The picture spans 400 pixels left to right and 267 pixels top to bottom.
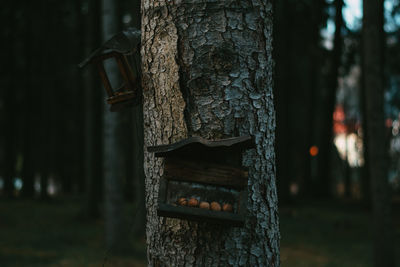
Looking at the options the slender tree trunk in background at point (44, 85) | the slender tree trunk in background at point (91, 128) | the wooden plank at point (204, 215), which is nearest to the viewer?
the wooden plank at point (204, 215)

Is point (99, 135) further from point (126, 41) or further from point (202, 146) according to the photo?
point (202, 146)

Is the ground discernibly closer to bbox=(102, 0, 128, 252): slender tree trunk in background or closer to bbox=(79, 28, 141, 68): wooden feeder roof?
bbox=(102, 0, 128, 252): slender tree trunk in background

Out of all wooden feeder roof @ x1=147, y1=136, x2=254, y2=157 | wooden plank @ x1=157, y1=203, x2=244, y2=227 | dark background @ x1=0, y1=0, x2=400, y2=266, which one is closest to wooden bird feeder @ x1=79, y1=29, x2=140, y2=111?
dark background @ x1=0, y1=0, x2=400, y2=266

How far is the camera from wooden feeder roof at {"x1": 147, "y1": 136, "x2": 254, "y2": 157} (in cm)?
245

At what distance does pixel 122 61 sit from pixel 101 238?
902 cm

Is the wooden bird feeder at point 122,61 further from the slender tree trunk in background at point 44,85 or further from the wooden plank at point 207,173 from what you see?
the slender tree trunk in background at point 44,85

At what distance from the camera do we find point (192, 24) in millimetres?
2668

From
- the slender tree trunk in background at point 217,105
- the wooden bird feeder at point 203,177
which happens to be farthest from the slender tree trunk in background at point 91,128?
the wooden bird feeder at point 203,177

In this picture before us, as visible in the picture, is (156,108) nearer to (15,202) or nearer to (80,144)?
(15,202)

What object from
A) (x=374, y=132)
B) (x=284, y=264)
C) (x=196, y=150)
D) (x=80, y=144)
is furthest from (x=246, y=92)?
(x=80, y=144)

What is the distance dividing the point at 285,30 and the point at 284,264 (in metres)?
11.0

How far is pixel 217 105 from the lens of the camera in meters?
2.63

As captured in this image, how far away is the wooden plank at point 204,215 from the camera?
2447mm

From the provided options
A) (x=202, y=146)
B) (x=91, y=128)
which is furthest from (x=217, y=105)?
(x=91, y=128)
